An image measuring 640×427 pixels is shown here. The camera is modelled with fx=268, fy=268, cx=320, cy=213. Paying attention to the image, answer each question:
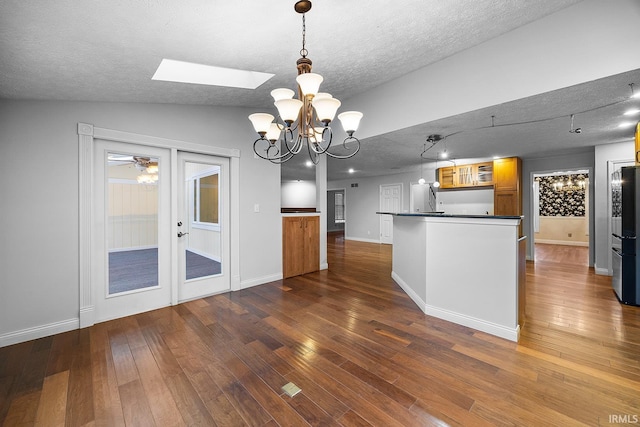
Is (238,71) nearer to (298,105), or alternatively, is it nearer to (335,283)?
(298,105)

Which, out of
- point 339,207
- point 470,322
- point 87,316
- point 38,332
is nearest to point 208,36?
point 87,316

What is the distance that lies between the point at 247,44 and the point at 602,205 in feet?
21.1

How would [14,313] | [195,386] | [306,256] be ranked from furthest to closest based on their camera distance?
[306,256] → [14,313] → [195,386]

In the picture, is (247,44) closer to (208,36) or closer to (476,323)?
(208,36)

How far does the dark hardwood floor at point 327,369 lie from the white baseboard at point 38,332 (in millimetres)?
84

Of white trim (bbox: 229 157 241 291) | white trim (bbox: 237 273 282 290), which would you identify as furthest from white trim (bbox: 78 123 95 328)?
white trim (bbox: 237 273 282 290)

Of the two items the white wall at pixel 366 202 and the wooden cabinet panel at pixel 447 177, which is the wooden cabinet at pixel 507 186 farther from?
the white wall at pixel 366 202

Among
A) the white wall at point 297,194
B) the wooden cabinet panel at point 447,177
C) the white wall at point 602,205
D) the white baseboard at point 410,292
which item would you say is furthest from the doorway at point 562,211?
the white wall at point 297,194

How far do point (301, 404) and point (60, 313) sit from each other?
8.67 feet

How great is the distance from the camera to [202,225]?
12.3ft

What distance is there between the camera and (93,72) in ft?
7.34

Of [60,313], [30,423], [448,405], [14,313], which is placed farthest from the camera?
[60,313]

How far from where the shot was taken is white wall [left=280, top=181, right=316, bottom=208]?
10.4 m

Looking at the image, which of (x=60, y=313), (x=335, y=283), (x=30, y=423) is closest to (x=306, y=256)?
(x=335, y=283)
